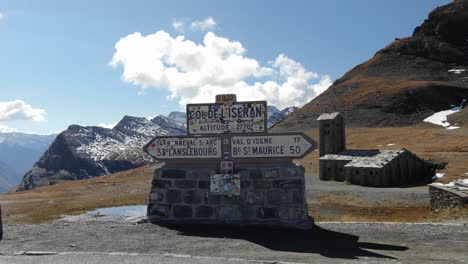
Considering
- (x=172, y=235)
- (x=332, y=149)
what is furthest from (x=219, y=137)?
(x=332, y=149)

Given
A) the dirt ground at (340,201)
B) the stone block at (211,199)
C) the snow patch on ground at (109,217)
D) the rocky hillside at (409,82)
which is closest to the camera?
the stone block at (211,199)

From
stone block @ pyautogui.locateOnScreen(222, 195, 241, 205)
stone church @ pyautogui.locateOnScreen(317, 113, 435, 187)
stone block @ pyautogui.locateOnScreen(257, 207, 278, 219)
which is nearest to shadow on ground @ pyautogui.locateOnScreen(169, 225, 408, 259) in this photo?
stone block @ pyautogui.locateOnScreen(257, 207, 278, 219)

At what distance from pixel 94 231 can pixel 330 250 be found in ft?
21.3

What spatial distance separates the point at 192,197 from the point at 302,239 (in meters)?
3.68

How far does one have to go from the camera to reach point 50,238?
12211 mm

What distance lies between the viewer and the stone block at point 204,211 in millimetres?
13648

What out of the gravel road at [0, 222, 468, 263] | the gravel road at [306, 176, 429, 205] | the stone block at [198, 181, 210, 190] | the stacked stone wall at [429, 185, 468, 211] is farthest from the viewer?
the gravel road at [306, 176, 429, 205]

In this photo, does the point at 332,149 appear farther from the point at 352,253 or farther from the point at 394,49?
the point at 394,49

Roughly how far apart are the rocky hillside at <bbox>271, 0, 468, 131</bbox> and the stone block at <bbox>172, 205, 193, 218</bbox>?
248 feet

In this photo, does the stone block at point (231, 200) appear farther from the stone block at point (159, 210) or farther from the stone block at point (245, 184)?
the stone block at point (159, 210)

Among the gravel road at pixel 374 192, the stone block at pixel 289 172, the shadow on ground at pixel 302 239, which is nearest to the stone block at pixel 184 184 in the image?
the shadow on ground at pixel 302 239

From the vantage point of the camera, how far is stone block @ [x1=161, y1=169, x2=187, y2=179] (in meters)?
14.0

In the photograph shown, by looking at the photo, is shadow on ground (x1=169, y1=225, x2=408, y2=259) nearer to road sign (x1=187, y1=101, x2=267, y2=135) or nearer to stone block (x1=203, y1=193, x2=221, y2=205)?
stone block (x1=203, y1=193, x2=221, y2=205)

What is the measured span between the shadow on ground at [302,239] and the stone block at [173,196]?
3.00 feet
